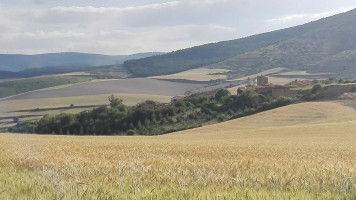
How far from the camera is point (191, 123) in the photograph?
10606 centimetres

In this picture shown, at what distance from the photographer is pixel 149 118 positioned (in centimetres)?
10962

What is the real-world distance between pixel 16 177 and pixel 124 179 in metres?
2.34

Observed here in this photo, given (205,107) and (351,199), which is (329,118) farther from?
(351,199)

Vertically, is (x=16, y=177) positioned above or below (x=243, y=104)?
above

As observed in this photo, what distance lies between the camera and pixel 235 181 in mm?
8391

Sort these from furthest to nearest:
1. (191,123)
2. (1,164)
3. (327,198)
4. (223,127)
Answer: (191,123), (223,127), (1,164), (327,198)

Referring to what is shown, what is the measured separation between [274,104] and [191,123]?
850 inches

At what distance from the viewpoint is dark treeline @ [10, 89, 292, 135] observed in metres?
105

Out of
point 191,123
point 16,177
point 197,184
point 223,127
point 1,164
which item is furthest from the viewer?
point 191,123

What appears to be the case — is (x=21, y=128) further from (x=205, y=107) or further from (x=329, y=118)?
(x=329, y=118)

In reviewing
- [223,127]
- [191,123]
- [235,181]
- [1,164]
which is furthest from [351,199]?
[191,123]

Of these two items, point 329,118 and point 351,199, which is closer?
point 351,199

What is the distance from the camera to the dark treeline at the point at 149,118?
105m

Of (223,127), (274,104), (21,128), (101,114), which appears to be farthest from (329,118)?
(21,128)
